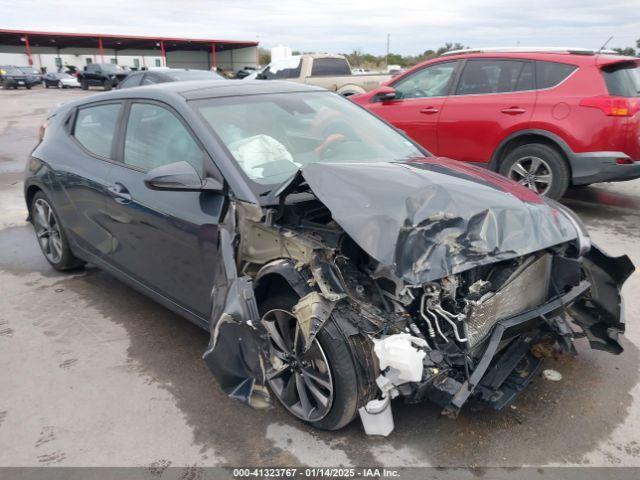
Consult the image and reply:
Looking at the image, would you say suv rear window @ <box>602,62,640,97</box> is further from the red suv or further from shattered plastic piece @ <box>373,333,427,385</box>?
shattered plastic piece @ <box>373,333,427,385</box>

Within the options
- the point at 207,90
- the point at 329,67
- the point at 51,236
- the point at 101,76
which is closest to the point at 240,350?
the point at 207,90

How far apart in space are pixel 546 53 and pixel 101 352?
5655mm

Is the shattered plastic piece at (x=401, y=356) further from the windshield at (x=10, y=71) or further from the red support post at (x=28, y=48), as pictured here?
the red support post at (x=28, y=48)

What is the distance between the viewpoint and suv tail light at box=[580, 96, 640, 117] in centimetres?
532

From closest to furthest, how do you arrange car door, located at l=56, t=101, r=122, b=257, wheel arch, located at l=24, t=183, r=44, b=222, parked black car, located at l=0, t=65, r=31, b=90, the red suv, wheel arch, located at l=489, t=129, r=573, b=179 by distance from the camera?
1. car door, located at l=56, t=101, r=122, b=257
2. wheel arch, located at l=24, t=183, r=44, b=222
3. the red suv
4. wheel arch, located at l=489, t=129, r=573, b=179
5. parked black car, located at l=0, t=65, r=31, b=90

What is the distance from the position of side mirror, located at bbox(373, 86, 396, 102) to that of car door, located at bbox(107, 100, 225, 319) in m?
4.15

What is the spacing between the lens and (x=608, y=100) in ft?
17.7

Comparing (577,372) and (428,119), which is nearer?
(577,372)

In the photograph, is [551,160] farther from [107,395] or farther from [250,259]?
[107,395]

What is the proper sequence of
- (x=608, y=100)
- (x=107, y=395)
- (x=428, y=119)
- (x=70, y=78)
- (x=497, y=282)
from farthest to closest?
(x=70, y=78) < (x=428, y=119) < (x=608, y=100) < (x=107, y=395) < (x=497, y=282)

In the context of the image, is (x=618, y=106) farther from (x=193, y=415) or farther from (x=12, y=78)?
(x=12, y=78)

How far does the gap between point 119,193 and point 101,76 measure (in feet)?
103

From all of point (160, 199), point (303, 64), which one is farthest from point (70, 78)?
point (160, 199)

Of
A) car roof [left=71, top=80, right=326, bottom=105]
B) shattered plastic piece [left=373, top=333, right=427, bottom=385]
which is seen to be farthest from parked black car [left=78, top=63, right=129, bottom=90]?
shattered plastic piece [left=373, top=333, right=427, bottom=385]
